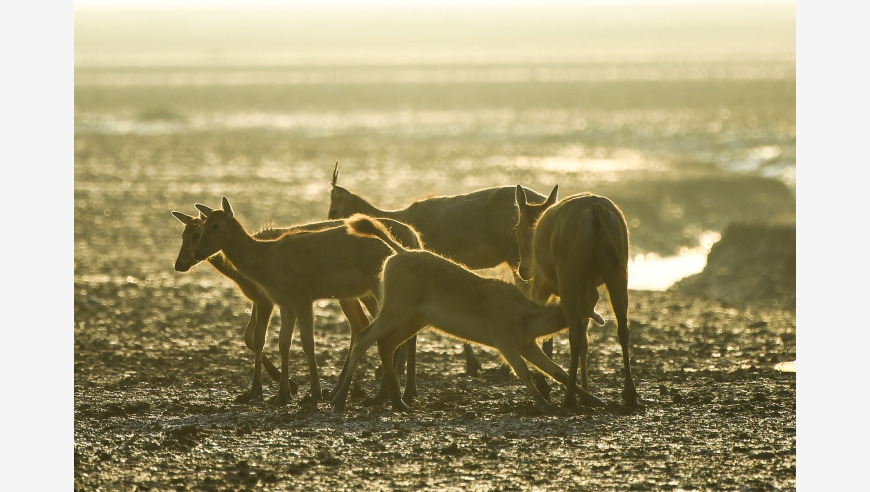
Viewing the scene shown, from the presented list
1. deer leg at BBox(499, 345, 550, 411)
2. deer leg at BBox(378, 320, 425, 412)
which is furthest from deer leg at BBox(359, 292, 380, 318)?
deer leg at BBox(499, 345, 550, 411)

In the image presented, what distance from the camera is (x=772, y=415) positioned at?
465 inches

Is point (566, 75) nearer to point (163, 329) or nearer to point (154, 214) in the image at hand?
point (154, 214)

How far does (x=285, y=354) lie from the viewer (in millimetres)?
12781

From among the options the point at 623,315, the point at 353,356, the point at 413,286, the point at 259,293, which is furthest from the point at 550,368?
the point at 259,293

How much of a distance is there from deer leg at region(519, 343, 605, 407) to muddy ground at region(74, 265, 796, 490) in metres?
0.18

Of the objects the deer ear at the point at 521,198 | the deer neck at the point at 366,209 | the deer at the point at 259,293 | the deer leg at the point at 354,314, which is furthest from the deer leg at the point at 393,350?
the deer neck at the point at 366,209

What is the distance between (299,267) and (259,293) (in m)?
0.74

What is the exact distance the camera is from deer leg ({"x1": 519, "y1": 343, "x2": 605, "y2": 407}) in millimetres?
12008

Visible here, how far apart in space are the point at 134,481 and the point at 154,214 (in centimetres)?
1973

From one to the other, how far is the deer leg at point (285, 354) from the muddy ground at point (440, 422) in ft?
0.87

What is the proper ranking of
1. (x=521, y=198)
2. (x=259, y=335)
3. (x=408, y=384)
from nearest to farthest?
1. (x=408, y=384)
2. (x=259, y=335)
3. (x=521, y=198)

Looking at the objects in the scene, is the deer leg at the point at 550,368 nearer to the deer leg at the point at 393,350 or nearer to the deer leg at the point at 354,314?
the deer leg at the point at 393,350

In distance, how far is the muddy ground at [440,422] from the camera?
32.8 ft

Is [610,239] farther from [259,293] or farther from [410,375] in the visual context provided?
[259,293]
